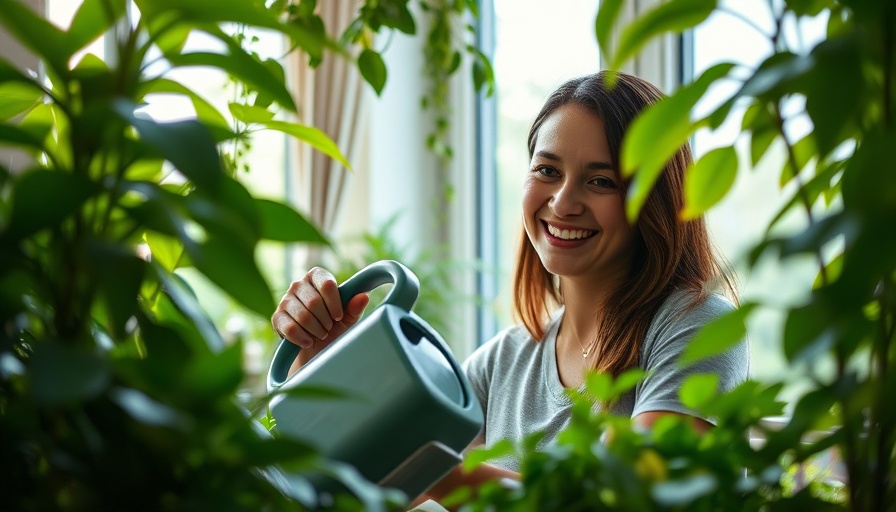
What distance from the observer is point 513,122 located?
12.0ft

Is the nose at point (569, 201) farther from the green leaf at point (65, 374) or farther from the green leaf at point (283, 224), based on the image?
the green leaf at point (65, 374)

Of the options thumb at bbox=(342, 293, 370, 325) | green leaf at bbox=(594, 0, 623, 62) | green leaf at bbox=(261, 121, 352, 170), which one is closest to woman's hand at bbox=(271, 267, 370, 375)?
thumb at bbox=(342, 293, 370, 325)

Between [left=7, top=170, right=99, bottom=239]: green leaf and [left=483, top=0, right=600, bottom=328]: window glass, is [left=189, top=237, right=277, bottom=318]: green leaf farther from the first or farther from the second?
[left=483, top=0, right=600, bottom=328]: window glass

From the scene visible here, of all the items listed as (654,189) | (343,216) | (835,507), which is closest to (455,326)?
(343,216)

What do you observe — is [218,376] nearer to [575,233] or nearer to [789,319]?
[789,319]

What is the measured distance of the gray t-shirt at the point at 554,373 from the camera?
137cm

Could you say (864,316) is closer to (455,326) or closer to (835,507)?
(835,507)

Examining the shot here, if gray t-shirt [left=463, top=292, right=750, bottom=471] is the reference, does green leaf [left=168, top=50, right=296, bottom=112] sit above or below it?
above

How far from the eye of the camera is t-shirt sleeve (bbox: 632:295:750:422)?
133cm

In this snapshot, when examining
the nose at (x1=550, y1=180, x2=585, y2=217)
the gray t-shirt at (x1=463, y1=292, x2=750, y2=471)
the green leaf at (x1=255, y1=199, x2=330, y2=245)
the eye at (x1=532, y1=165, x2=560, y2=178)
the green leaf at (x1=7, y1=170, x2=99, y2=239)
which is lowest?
the gray t-shirt at (x1=463, y1=292, x2=750, y2=471)

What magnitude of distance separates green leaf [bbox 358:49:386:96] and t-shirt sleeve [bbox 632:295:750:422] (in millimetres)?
550

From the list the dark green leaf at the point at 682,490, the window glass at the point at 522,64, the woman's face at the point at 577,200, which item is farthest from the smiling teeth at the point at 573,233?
the window glass at the point at 522,64

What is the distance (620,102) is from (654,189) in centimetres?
15

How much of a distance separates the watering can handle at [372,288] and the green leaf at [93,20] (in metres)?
0.36
